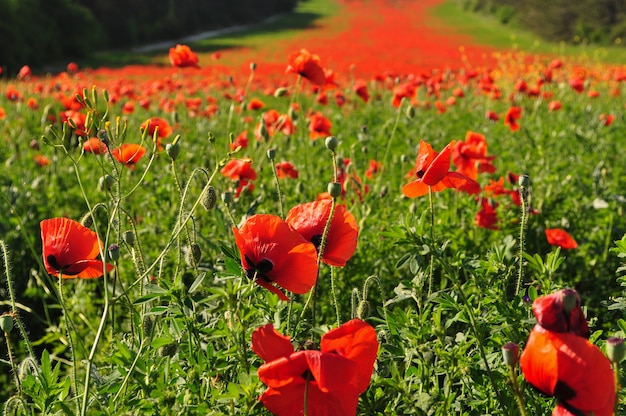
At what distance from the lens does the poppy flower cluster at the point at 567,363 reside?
784 millimetres

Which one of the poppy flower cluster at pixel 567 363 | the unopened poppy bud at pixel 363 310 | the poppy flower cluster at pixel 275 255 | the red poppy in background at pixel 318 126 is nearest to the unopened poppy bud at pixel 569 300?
the poppy flower cluster at pixel 567 363

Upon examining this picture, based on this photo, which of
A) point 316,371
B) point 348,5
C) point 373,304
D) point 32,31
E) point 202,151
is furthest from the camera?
point 348,5

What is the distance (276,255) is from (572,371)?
0.51 m

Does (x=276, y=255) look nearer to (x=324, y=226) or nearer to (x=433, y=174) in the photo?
(x=324, y=226)

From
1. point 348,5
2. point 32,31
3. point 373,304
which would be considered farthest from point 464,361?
point 348,5

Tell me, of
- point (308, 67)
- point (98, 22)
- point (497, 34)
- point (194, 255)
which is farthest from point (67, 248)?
point (497, 34)

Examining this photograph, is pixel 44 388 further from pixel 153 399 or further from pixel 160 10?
pixel 160 10

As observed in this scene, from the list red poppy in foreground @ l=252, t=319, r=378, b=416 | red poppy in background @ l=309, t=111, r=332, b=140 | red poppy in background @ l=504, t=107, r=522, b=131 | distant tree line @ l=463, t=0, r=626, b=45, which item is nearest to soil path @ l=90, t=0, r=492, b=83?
distant tree line @ l=463, t=0, r=626, b=45

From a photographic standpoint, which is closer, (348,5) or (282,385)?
(282,385)

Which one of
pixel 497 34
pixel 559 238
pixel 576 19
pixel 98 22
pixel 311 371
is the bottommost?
pixel 497 34

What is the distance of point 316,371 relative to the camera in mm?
881

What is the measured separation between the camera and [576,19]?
30.7 metres

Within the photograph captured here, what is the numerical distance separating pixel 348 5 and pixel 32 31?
105ft

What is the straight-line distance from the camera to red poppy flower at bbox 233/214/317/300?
1.11m
